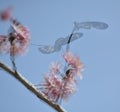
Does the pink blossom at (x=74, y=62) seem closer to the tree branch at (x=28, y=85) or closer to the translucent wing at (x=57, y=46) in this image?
the translucent wing at (x=57, y=46)

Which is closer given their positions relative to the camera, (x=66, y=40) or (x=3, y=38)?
(x=3, y=38)

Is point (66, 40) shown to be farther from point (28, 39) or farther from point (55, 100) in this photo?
point (55, 100)

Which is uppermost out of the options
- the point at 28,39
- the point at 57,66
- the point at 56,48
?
the point at 28,39

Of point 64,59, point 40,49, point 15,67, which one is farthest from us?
point 40,49

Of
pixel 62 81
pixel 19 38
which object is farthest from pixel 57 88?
pixel 19 38

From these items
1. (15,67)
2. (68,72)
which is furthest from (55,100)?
(15,67)

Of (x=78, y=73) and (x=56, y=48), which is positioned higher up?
(x=56, y=48)

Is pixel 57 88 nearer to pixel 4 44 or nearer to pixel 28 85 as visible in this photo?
pixel 28 85
